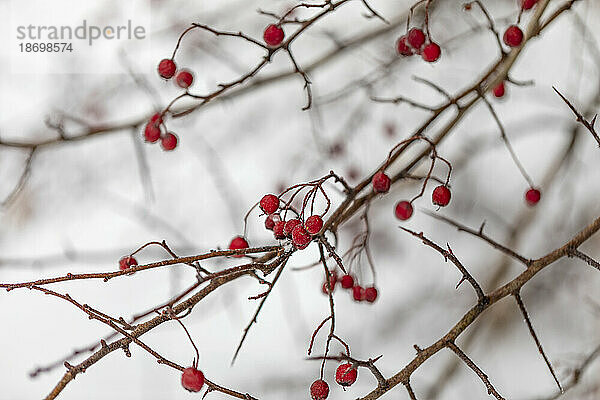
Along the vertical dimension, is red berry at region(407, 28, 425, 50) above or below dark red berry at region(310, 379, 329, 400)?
above

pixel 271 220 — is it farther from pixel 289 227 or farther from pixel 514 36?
pixel 514 36

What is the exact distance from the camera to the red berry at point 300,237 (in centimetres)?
33

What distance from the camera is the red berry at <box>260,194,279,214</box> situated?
0.37m

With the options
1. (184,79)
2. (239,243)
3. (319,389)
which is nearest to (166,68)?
(184,79)

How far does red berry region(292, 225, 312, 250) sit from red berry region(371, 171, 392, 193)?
0.08m

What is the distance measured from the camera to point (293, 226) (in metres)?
0.35

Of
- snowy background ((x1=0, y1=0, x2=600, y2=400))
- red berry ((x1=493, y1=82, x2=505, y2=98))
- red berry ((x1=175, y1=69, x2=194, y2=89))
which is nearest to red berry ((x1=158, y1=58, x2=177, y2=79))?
red berry ((x1=175, y1=69, x2=194, y2=89))

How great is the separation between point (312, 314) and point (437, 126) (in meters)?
0.36

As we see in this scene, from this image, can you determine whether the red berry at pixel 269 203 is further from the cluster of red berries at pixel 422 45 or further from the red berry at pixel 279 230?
the cluster of red berries at pixel 422 45

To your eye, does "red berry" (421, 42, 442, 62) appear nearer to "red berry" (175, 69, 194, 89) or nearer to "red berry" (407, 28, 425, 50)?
"red berry" (407, 28, 425, 50)

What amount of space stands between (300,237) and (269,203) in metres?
→ 0.05

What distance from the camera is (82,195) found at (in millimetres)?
1120

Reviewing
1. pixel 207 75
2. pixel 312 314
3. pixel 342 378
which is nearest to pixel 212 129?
pixel 207 75

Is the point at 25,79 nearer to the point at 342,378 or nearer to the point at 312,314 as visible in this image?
the point at 312,314
